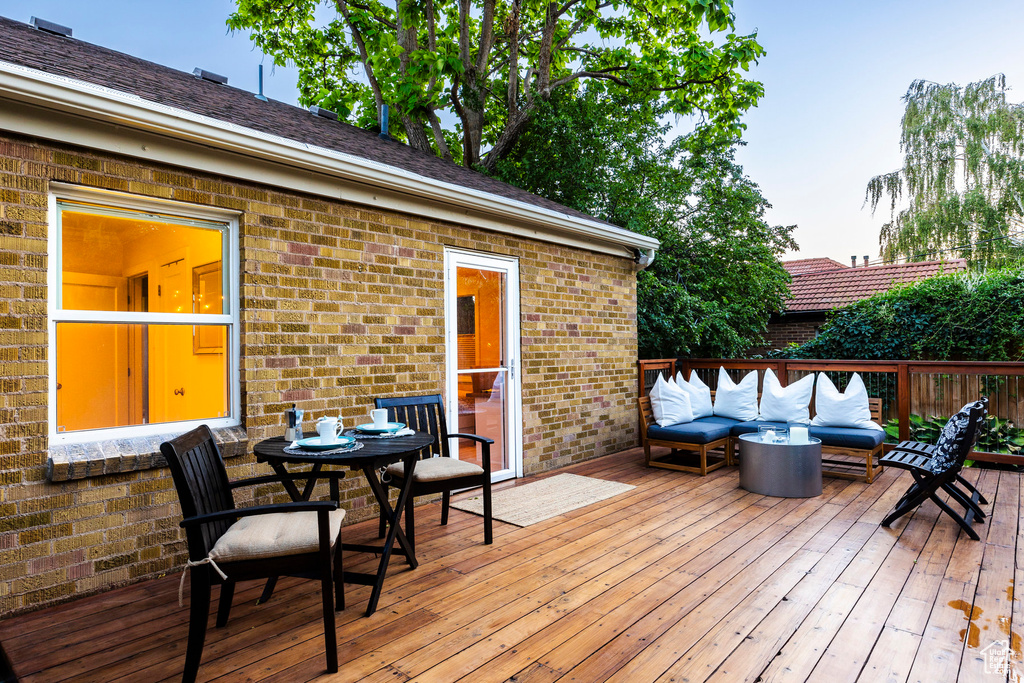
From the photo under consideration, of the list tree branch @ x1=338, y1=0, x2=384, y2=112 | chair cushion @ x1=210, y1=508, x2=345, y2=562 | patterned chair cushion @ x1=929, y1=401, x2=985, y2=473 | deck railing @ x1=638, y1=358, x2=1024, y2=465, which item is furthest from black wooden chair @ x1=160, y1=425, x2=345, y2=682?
tree branch @ x1=338, y1=0, x2=384, y2=112

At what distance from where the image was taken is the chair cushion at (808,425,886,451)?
5.16m

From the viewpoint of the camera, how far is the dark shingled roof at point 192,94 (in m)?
3.44

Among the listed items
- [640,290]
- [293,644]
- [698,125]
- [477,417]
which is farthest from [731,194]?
[293,644]

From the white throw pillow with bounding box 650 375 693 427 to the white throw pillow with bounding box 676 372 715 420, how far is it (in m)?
0.18

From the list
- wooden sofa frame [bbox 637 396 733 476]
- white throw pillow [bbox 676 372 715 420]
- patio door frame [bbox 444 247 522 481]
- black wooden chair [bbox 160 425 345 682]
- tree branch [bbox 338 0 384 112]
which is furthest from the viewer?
tree branch [bbox 338 0 384 112]

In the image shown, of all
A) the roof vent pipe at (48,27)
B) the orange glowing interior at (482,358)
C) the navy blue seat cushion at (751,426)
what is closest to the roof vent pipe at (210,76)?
the roof vent pipe at (48,27)

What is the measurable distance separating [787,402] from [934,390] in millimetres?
1978

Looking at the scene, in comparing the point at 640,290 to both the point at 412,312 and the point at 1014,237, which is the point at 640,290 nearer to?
the point at 412,312

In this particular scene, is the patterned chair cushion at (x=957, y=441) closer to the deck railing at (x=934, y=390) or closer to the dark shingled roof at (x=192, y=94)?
the deck railing at (x=934, y=390)

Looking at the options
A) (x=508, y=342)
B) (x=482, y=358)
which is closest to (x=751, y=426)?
(x=508, y=342)

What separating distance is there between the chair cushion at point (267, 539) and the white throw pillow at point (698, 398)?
185 inches

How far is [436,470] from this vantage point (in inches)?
139

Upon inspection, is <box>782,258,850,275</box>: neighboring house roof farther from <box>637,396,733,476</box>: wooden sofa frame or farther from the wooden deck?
the wooden deck

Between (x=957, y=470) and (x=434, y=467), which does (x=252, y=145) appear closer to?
A: (x=434, y=467)
